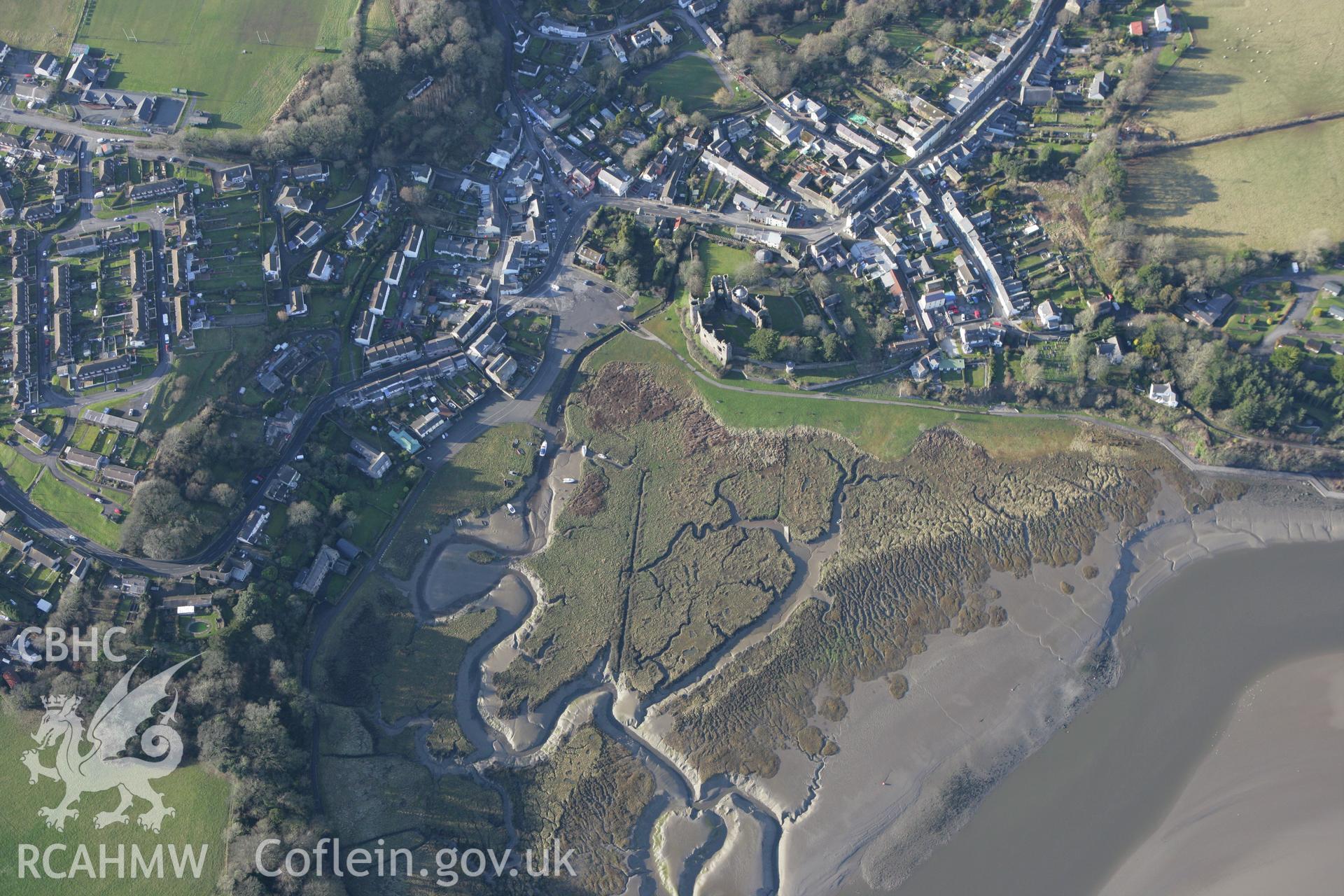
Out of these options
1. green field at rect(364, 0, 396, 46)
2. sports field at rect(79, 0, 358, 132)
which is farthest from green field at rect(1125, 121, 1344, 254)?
sports field at rect(79, 0, 358, 132)

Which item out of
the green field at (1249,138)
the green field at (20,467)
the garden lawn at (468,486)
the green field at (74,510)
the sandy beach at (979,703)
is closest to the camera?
the sandy beach at (979,703)

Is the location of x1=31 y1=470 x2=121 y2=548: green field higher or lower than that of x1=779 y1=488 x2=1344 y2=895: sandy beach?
higher

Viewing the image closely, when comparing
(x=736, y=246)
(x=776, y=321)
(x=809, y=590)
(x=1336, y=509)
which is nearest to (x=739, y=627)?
(x=809, y=590)

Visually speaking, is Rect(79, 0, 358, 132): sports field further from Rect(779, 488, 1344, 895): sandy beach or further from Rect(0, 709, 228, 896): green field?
Rect(779, 488, 1344, 895): sandy beach

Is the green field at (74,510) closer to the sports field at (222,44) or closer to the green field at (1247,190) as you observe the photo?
the sports field at (222,44)

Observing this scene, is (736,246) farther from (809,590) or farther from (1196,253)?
(1196,253)

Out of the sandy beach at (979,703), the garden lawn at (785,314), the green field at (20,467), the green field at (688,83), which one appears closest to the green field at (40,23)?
the green field at (20,467)
